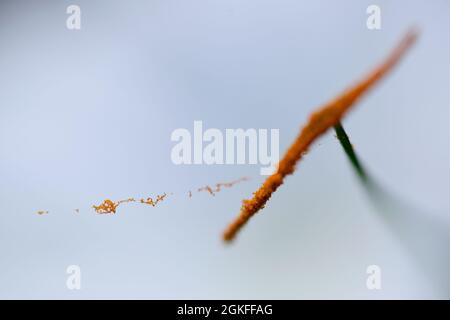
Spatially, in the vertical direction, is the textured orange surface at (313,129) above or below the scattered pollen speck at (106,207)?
above

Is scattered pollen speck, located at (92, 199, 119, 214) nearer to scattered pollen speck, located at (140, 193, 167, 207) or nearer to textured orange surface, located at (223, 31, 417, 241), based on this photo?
scattered pollen speck, located at (140, 193, 167, 207)

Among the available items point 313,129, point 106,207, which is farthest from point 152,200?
point 313,129

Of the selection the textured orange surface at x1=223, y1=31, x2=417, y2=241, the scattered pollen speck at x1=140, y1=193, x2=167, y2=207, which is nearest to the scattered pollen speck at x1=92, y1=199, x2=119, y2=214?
the scattered pollen speck at x1=140, y1=193, x2=167, y2=207

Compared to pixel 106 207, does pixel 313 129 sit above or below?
above

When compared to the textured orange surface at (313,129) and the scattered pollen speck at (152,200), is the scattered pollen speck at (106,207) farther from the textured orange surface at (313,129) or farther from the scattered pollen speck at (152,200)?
the textured orange surface at (313,129)

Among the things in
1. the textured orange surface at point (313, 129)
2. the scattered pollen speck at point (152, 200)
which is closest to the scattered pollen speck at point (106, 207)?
the scattered pollen speck at point (152, 200)

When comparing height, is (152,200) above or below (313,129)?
below

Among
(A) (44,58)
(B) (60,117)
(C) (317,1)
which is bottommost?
(B) (60,117)

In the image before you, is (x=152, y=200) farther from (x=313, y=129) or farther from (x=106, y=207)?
(x=313, y=129)
